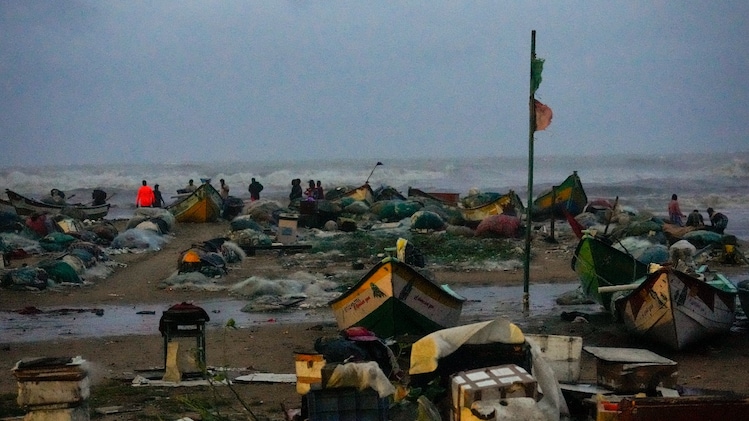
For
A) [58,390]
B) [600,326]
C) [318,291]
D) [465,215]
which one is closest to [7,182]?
[465,215]

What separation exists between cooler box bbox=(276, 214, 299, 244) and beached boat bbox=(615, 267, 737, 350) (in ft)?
32.9

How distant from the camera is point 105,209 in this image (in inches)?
1092

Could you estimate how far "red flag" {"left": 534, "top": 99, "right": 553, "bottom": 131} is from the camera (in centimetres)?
1233

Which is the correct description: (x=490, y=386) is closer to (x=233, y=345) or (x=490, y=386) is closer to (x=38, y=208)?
(x=233, y=345)

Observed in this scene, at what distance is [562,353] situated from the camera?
7.25 metres

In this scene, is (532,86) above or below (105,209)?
above

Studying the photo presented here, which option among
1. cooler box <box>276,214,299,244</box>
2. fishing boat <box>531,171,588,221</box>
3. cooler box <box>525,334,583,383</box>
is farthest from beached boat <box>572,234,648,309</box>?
fishing boat <box>531,171,588,221</box>

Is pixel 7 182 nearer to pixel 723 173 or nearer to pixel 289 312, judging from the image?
pixel 723 173

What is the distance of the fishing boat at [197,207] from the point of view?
82.9ft

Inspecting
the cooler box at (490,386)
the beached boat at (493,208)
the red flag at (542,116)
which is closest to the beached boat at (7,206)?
the beached boat at (493,208)

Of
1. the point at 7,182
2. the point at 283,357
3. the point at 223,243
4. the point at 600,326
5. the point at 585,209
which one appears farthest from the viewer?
the point at 7,182

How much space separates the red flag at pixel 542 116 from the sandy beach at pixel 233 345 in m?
2.40

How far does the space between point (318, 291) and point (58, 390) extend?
8.91 meters

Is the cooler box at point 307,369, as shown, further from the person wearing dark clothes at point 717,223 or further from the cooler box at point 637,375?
the person wearing dark clothes at point 717,223
